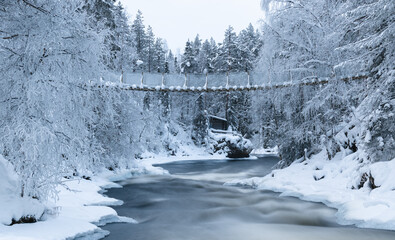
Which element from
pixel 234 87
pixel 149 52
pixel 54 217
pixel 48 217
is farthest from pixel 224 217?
pixel 149 52

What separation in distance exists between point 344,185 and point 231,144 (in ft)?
80.2

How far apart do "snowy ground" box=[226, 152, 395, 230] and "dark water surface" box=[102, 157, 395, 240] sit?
40 cm

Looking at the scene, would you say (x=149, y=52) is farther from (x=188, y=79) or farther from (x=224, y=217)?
(x=224, y=217)

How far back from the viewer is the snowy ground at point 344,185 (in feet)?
23.9

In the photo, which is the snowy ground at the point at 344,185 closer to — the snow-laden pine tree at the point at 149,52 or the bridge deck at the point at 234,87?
the bridge deck at the point at 234,87

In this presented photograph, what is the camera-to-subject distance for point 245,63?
3788cm

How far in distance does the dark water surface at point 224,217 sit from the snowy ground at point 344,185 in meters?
0.40

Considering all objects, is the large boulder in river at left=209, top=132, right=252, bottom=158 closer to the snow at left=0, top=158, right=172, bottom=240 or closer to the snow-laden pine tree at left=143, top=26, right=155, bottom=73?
the snow-laden pine tree at left=143, top=26, right=155, bottom=73

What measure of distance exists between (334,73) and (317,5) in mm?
3330

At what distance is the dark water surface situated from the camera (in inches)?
271

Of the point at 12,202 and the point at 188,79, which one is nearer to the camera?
the point at 12,202

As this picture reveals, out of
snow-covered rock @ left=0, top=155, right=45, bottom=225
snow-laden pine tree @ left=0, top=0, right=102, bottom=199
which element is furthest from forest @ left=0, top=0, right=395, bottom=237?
snow-covered rock @ left=0, top=155, right=45, bottom=225

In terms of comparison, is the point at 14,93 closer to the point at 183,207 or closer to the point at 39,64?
the point at 39,64

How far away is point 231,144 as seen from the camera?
34594 millimetres
